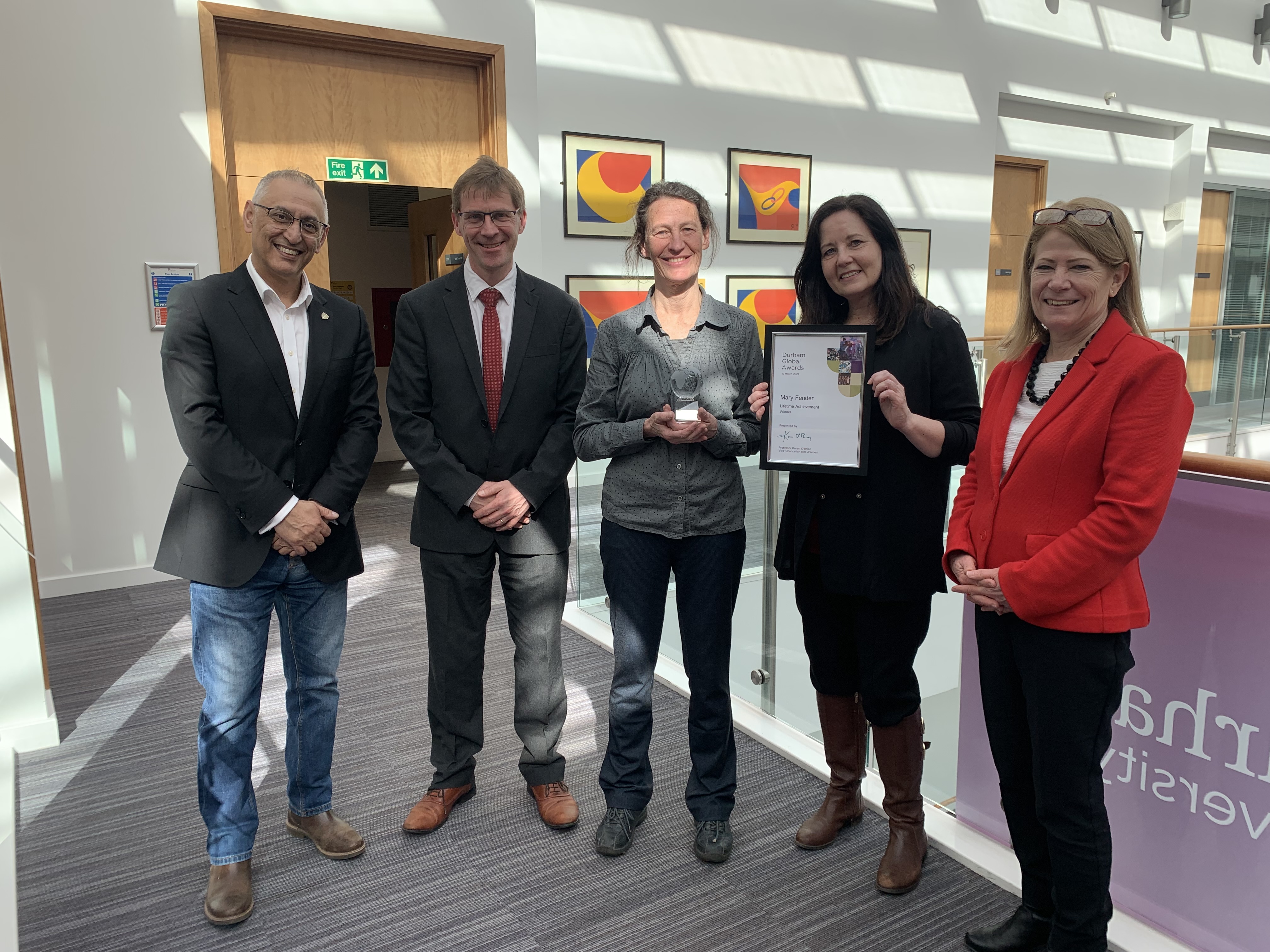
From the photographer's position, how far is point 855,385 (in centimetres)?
212

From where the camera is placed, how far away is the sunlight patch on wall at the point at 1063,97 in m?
8.70

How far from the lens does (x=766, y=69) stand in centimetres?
707

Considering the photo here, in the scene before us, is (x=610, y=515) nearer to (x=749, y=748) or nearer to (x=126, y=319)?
(x=749, y=748)

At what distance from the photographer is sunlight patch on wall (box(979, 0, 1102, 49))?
27.6 ft

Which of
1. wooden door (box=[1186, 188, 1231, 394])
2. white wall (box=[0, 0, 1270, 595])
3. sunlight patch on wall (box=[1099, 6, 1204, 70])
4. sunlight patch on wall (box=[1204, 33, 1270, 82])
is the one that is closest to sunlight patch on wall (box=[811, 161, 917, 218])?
white wall (box=[0, 0, 1270, 595])

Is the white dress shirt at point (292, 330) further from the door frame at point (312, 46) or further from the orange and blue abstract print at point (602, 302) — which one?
the orange and blue abstract print at point (602, 302)

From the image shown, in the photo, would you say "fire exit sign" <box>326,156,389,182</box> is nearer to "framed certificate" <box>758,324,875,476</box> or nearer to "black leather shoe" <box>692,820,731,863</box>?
"framed certificate" <box>758,324,875,476</box>

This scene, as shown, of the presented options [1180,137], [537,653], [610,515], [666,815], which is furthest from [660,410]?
[1180,137]

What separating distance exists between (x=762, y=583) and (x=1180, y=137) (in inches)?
390

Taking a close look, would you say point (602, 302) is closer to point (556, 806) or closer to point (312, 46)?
point (312, 46)

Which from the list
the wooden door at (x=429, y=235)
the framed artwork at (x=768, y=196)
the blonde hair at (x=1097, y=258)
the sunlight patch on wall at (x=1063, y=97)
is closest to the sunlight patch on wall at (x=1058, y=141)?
the sunlight patch on wall at (x=1063, y=97)

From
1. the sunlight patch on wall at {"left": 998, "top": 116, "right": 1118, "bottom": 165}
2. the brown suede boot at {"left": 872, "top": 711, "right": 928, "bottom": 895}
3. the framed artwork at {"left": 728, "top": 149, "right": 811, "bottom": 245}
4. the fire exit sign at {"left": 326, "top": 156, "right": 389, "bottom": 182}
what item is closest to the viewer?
the brown suede boot at {"left": 872, "top": 711, "right": 928, "bottom": 895}

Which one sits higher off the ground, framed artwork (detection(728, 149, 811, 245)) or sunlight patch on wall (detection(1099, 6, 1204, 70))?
sunlight patch on wall (detection(1099, 6, 1204, 70))

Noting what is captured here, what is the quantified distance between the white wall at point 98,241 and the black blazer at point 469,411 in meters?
3.30
